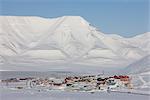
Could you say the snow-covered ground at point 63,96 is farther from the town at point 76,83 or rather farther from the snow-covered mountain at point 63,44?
the snow-covered mountain at point 63,44

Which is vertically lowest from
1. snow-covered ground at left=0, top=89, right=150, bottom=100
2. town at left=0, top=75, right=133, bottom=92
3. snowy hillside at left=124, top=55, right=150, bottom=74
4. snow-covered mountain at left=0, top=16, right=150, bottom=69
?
snow-covered ground at left=0, top=89, right=150, bottom=100

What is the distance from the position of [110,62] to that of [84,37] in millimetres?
522

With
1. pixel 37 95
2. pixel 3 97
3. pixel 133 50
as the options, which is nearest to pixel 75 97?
pixel 37 95

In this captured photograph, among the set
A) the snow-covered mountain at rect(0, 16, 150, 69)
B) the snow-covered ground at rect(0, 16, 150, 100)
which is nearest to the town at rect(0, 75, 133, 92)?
the snow-covered ground at rect(0, 16, 150, 100)

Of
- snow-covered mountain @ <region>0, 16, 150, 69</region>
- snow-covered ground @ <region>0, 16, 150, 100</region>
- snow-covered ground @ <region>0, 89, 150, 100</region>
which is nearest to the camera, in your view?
snow-covered ground @ <region>0, 89, 150, 100</region>

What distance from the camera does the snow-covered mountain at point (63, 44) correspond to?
6121 mm

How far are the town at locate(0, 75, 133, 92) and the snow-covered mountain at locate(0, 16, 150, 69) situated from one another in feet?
0.75

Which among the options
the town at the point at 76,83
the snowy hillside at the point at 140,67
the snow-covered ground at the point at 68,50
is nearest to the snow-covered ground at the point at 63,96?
the snow-covered ground at the point at 68,50

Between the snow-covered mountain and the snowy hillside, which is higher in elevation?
the snow-covered mountain

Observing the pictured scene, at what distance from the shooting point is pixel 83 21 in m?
5.96

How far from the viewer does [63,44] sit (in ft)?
21.3

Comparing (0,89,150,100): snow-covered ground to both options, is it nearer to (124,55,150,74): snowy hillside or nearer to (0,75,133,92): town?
(0,75,133,92): town

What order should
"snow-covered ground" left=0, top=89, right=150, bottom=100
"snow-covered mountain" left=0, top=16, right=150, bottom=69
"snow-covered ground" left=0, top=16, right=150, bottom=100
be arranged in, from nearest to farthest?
1. "snow-covered ground" left=0, top=89, right=150, bottom=100
2. "snow-covered ground" left=0, top=16, right=150, bottom=100
3. "snow-covered mountain" left=0, top=16, right=150, bottom=69

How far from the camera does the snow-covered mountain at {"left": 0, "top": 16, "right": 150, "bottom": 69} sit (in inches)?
241
